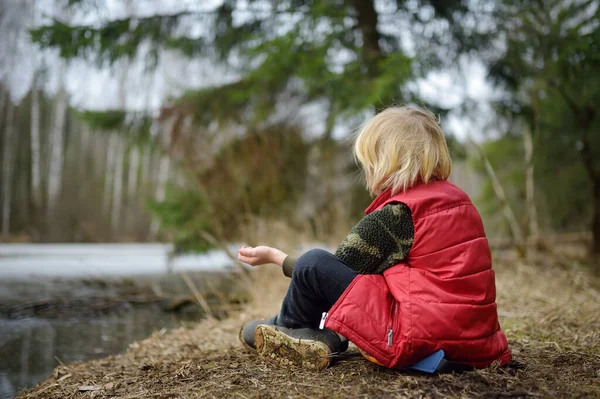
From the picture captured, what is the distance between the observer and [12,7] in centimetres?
1100

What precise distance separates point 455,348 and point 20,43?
1269cm

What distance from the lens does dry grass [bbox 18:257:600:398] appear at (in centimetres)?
175

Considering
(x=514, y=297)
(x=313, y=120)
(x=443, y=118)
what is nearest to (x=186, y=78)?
(x=313, y=120)

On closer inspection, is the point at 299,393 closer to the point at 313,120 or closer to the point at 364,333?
the point at 364,333

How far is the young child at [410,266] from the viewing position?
1.77 metres

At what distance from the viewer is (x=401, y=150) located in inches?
76.4

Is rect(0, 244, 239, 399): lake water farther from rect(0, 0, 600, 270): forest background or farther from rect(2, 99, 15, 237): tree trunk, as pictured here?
rect(2, 99, 15, 237): tree trunk

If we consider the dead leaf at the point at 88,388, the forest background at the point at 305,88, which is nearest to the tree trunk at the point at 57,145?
the forest background at the point at 305,88

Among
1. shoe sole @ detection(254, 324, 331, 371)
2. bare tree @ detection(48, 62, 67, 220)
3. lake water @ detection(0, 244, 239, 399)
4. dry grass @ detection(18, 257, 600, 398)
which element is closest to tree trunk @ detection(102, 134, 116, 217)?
bare tree @ detection(48, 62, 67, 220)

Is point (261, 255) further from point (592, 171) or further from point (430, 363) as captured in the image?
point (592, 171)

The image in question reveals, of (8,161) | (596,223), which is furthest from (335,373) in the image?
(8,161)

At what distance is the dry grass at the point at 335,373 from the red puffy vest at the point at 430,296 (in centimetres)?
13

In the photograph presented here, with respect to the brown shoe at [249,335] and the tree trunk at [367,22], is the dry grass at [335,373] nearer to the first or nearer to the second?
the brown shoe at [249,335]

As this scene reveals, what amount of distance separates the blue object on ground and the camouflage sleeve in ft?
1.18
